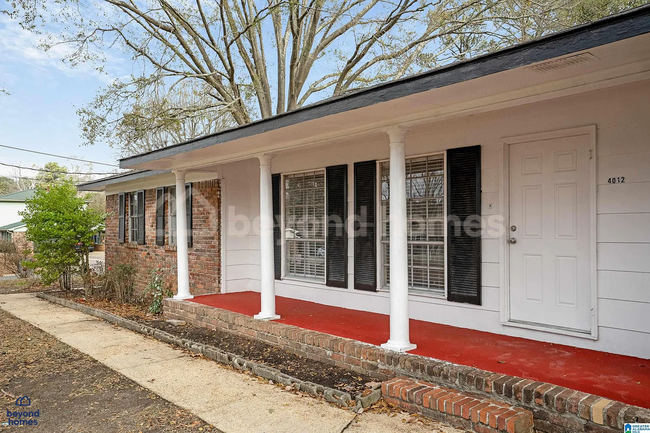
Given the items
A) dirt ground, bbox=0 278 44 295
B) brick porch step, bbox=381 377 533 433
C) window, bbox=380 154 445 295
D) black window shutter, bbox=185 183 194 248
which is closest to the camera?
brick porch step, bbox=381 377 533 433

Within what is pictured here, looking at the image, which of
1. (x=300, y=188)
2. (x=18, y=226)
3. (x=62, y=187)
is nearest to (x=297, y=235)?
(x=300, y=188)

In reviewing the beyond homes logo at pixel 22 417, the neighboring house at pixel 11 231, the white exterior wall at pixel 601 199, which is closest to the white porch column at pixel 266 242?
the white exterior wall at pixel 601 199

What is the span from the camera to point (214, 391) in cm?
432

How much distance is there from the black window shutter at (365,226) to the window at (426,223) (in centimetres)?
54

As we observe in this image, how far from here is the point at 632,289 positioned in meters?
3.82

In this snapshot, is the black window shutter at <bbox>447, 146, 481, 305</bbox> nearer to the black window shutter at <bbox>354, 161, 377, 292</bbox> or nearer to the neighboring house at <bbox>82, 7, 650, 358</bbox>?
the neighboring house at <bbox>82, 7, 650, 358</bbox>

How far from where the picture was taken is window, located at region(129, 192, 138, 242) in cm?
1080

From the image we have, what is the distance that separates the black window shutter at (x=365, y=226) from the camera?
19.5 feet

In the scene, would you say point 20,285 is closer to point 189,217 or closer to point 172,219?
point 172,219

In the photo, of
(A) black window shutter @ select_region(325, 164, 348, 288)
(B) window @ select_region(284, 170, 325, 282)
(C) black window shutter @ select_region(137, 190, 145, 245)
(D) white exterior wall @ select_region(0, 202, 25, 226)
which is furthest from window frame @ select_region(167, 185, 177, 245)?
(D) white exterior wall @ select_region(0, 202, 25, 226)

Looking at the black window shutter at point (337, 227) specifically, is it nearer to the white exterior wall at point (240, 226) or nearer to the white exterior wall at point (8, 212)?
the white exterior wall at point (240, 226)

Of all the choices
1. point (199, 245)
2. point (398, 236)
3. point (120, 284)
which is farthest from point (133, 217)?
point (398, 236)

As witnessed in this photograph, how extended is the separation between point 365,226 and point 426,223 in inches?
37.2

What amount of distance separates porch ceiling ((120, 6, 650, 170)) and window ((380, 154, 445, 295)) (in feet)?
3.72
